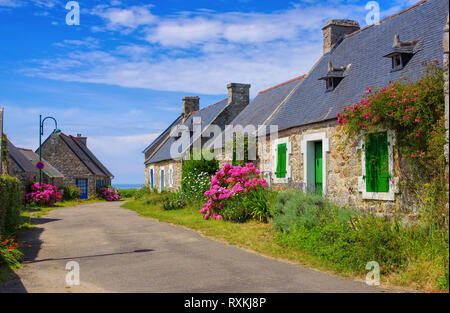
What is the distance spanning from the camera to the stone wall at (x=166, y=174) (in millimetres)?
26141

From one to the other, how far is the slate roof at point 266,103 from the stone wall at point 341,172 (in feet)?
12.6

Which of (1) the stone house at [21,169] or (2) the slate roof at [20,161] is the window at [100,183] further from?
(1) the stone house at [21,169]

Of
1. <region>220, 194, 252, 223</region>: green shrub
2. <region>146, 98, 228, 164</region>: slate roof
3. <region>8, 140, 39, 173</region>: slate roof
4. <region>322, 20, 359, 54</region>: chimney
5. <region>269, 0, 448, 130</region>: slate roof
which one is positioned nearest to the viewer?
<region>269, 0, 448, 130</region>: slate roof

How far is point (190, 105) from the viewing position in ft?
114

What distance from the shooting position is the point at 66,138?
39.6 meters

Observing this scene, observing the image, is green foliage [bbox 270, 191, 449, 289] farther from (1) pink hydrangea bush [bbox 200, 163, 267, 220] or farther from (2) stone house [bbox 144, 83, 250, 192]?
(2) stone house [bbox 144, 83, 250, 192]

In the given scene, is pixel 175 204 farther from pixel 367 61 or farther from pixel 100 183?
pixel 100 183

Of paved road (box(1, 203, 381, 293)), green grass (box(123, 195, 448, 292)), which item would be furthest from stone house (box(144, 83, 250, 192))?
paved road (box(1, 203, 381, 293))

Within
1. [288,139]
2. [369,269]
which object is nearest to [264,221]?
[288,139]

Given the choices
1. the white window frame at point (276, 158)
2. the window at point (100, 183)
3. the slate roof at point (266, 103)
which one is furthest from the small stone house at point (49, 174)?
the white window frame at point (276, 158)

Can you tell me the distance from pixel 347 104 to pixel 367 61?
8.06 ft

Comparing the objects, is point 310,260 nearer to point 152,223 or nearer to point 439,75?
point 439,75

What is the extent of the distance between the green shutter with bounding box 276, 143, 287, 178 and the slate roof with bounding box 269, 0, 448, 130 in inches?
27.5

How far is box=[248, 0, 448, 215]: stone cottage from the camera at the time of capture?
34.8 feet
